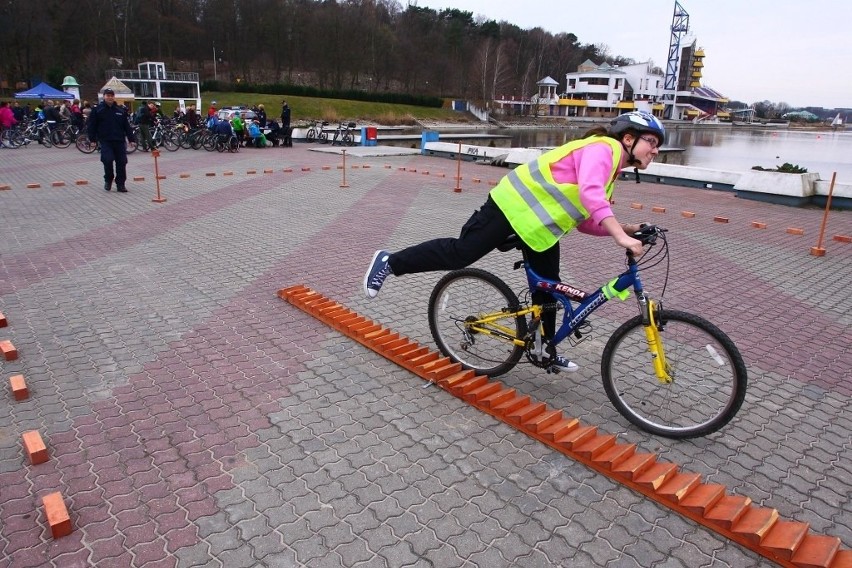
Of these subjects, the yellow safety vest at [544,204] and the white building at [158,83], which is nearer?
the yellow safety vest at [544,204]

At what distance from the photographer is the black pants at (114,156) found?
11656 mm

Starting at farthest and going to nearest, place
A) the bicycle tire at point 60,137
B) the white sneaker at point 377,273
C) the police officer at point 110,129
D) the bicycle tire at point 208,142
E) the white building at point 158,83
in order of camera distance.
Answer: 1. the white building at point 158,83
2. the bicycle tire at point 208,142
3. the bicycle tire at point 60,137
4. the police officer at point 110,129
5. the white sneaker at point 377,273

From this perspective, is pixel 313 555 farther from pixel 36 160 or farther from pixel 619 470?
pixel 36 160

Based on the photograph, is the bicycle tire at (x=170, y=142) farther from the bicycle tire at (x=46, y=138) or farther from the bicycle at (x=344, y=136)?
the bicycle at (x=344, y=136)

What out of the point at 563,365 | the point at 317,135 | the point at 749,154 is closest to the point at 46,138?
the point at 317,135

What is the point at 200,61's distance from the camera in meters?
77.3

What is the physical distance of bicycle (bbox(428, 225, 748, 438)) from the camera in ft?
10.9

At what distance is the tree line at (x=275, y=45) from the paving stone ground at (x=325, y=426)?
60648 millimetres

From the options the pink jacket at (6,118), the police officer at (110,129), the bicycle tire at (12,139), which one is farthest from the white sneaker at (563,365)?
the pink jacket at (6,118)

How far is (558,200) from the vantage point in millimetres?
3439

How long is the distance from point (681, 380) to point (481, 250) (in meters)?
1.53

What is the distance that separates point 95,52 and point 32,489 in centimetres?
7493

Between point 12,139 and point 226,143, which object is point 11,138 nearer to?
point 12,139

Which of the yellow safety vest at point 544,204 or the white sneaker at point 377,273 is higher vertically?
the yellow safety vest at point 544,204
